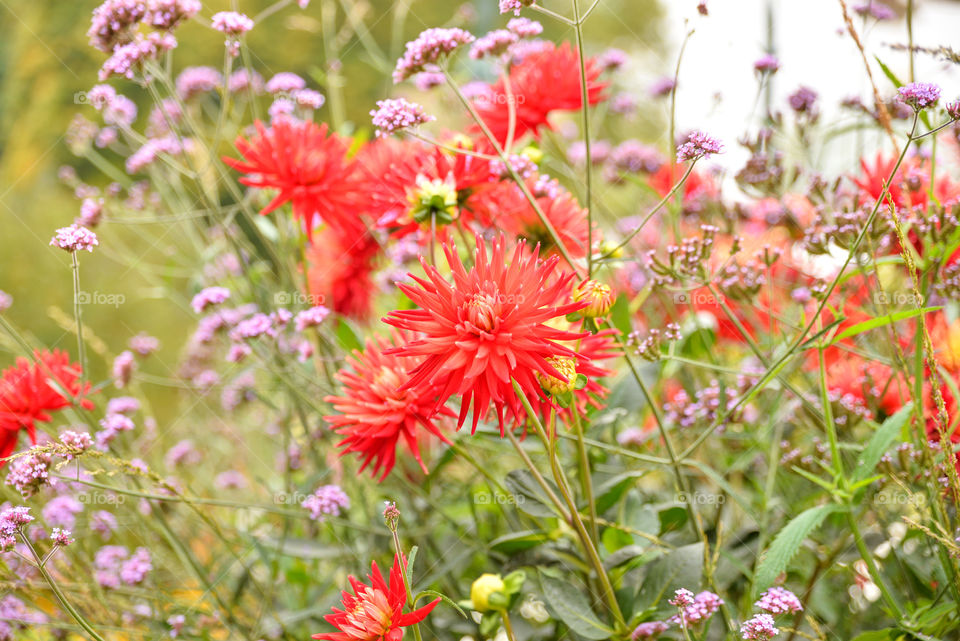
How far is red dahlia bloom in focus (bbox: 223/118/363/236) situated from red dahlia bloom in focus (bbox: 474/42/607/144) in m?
0.17

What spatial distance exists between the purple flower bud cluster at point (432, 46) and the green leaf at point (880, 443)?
0.48 metres

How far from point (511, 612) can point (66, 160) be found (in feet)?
9.82

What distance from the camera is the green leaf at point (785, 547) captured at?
549 millimetres

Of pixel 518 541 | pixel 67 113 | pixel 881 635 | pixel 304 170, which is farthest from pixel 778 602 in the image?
pixel 67 113

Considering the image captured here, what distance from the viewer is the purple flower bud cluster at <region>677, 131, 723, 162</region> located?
586 millimetres

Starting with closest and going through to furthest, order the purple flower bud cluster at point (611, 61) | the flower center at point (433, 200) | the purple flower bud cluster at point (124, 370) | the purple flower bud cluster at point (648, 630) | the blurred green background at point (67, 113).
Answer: the purple flower bud cluster at point (648, 630) → the flower center at point (433, 200) → the purple flower bud cluster at point (124, 370) → the purple flower bud cluster at point (611, 61) → the blurred green background at point (67, 113)

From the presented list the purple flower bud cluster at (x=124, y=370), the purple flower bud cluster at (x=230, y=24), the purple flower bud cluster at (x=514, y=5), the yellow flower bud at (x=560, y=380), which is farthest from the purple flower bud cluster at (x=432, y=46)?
the purple flower bud cluster at (x=124, y=370)

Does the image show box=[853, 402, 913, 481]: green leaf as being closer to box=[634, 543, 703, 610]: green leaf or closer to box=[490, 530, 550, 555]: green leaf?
box=[634, 543, 703, 610]: green leaf

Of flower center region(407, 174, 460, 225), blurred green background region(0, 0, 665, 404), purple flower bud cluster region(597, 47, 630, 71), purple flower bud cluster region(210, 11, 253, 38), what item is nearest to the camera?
flower center region(407, 174, 460, 225)

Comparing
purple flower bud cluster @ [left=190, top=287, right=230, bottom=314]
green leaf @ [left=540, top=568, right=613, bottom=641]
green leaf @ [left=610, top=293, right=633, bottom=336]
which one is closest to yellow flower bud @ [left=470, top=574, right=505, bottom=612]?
green leaf @ [left=540, top=568, right=613, bottom=641]

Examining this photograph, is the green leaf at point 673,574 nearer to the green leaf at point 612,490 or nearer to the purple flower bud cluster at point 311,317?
the green leaf at point 612,490

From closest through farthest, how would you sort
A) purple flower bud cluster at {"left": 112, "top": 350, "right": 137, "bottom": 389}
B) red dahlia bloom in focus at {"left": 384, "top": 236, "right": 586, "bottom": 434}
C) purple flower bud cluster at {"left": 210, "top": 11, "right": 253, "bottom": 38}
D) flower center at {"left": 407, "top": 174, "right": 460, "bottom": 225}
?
1. red dahlia bloom in focus at {"left": 384, "top": 236, "right": 586, "bottom": 434}
2. flower center at {"left": 407, "top": 174, "right": 460, "bottom": 225}
3. purple flower bud cluster at {"left": 210, "top": 11, "right": 253, "bottom": 38}
4. purple flower bud cluster at {"left": 112, "top": 350, "right": 137, "bottom": 389}

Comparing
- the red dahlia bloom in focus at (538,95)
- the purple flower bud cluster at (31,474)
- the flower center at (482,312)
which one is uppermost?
the red dahlia bloom in focus at (538,95)

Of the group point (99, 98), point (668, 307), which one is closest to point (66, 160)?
point (99, 98)
